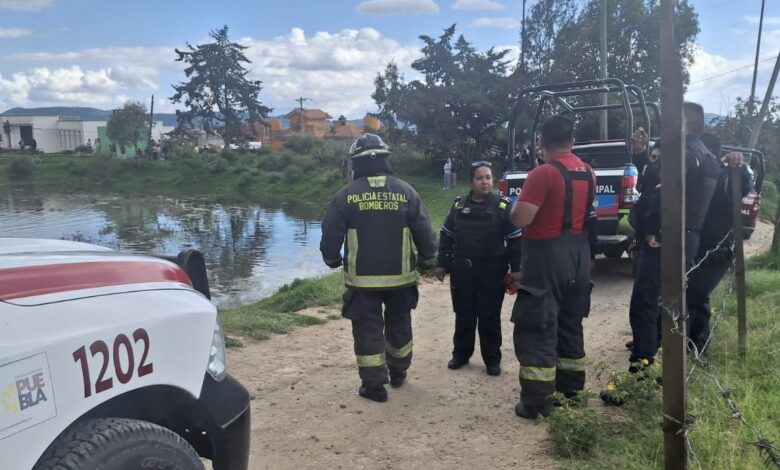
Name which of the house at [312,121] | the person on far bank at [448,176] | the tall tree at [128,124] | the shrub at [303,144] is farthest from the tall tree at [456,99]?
A: the house at [312,121]

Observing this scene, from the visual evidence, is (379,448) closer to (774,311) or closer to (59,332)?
(59,332)

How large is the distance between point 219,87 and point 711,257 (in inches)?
2211

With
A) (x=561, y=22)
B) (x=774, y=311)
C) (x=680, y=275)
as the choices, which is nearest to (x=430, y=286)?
(x=774, y=311)

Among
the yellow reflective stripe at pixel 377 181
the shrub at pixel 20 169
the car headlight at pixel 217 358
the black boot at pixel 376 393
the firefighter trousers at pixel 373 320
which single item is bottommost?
the black boot at pixel 376 393

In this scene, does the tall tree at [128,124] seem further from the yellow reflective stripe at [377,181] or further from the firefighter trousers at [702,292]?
the firefighter trousers at [702,292]

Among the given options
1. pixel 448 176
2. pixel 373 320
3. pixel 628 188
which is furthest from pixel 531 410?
pixel 448 176

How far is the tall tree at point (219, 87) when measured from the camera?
5594 cm

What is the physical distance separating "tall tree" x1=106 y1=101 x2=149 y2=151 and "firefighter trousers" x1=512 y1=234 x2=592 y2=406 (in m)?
59.4

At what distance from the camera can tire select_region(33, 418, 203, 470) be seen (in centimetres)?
175

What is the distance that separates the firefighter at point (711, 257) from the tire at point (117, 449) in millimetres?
3664

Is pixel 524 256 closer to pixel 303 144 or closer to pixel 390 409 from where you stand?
pixel 390 409

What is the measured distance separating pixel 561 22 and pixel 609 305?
3298cm

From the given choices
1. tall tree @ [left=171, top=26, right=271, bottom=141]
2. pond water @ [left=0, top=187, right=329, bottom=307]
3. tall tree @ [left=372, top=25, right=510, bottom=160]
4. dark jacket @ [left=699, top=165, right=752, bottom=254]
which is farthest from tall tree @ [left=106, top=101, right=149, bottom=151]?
dark jacket @ [left=699, top=165, right=752, bottom=254]

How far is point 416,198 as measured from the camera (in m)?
4.26
